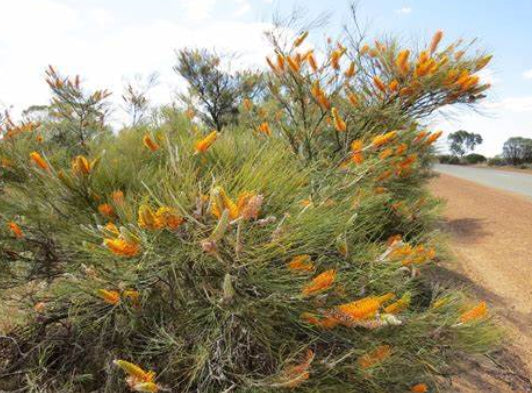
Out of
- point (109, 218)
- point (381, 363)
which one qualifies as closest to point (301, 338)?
point (381, 363)

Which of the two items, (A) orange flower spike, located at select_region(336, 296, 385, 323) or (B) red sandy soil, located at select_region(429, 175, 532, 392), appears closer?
(A) orange flower spike, located at select_region(336, 296, 385, 323)

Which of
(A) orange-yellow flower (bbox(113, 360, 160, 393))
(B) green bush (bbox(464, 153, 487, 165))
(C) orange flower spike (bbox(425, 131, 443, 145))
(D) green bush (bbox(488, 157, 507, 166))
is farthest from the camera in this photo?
(B) green bush (bbox(464, 153, 487, 165))

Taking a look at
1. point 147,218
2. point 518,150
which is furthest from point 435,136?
point 518,150

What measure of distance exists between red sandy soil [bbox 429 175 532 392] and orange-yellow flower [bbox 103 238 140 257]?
6.93ft

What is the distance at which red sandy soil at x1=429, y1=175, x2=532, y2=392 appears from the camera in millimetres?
4770

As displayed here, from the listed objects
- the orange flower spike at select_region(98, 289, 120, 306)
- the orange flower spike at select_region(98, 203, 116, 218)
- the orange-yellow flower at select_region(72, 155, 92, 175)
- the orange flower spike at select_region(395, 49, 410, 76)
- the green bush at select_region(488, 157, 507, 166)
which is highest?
the orange flower spike at select_region(395, 49, 410, 76)

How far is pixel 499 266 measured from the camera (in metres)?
9.23

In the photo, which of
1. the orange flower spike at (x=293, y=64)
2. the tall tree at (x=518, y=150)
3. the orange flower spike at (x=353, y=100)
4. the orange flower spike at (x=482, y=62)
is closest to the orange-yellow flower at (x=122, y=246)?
the orange flower spike at (x=293, y=64)

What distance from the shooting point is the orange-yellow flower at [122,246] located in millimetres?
1324

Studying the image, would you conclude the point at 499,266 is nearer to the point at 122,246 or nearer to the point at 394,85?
the point at 394,85

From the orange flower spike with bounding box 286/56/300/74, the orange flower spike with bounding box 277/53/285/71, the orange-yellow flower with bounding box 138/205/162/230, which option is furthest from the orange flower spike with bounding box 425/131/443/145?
the orange-yellow flower with bounding box 138/205/162/230

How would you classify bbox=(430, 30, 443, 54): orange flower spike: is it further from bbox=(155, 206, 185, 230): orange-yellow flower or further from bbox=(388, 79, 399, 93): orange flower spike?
bbox=(155, 206, 185, 230): orange-yellow flower

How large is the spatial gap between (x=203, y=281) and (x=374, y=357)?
0.74 meters

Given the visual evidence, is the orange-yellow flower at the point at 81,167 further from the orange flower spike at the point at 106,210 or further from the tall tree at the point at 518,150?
the tall tree at the point at 518,150
